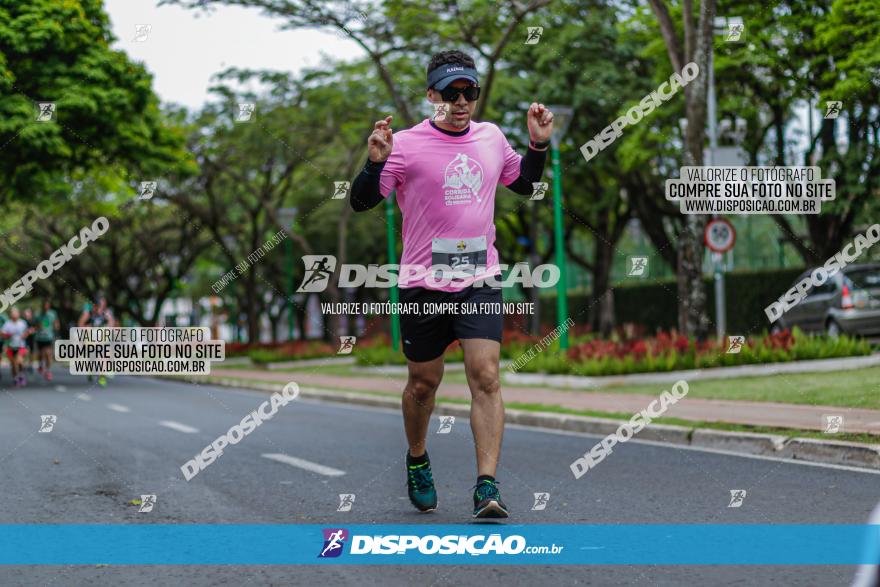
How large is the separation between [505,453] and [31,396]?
42.2ft

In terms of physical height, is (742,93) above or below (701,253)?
above

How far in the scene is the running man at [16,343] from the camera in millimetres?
23219

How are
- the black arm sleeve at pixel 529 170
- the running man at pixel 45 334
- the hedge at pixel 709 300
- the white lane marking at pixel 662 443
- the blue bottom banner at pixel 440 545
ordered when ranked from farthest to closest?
the hedge at pixel 709 300 → the running man at pixel 45 334 → the white lane marking at pixel 662 443 → the black arm sleeve at pixel 529 170 → the blue bottom banner at pixel 440 545

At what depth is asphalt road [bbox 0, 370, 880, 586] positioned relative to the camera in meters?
4.68

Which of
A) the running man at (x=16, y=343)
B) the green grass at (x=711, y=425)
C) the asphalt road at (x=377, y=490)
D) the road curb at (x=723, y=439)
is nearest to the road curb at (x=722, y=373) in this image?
the green grass at (x=711, y=425)

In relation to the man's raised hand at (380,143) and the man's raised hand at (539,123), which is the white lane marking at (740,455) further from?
the man's raised hand at (380,143)

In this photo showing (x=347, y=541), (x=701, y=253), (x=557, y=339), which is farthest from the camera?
(x=557, y=339)

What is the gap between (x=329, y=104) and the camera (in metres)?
29.7

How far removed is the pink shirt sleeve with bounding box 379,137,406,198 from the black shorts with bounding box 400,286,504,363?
512 mm

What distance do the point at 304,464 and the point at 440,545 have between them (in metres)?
3.58

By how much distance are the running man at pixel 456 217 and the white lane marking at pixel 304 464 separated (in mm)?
2613

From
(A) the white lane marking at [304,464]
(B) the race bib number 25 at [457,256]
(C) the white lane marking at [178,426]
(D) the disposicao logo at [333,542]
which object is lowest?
(C) the white lane marking at [178,426]

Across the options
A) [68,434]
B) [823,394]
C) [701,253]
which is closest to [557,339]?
[701,253]

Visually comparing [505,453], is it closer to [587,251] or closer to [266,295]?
[587,251]
